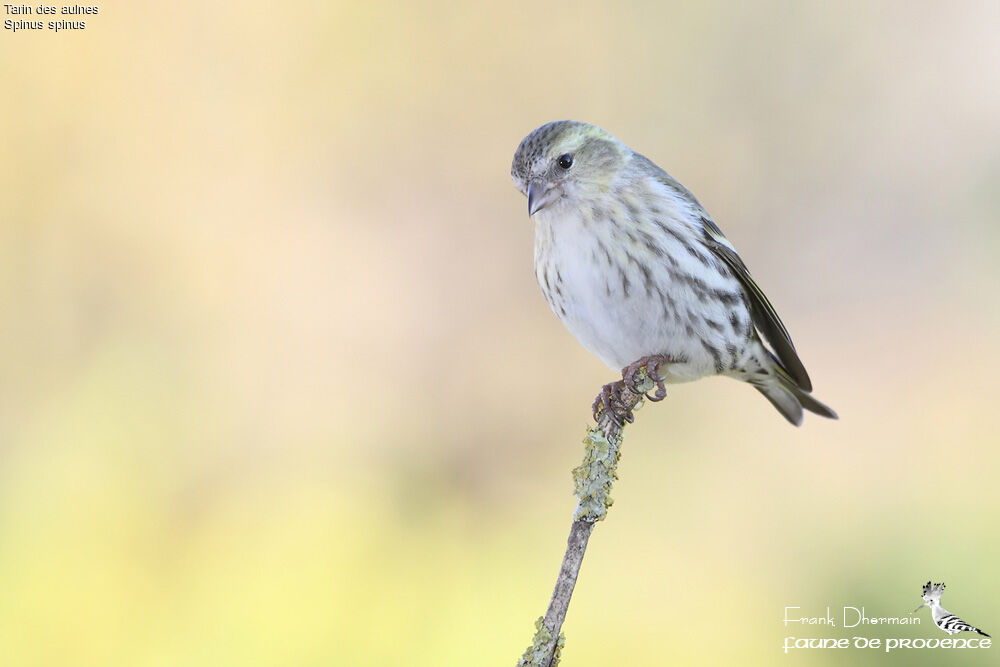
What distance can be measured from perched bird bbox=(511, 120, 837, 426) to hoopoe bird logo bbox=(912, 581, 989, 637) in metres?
1.45

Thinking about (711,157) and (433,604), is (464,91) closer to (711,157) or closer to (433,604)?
(711,157)

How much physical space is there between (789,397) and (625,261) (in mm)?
1210

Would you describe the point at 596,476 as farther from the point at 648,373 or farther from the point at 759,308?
the point at 759,308

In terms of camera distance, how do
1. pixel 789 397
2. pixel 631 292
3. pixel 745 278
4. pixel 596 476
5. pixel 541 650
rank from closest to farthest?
pixel 541 650
pixel 596 476
pixel 631 292
pixel 745 278
pixel 789 397

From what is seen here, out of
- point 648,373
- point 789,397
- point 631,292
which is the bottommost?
point 648,373

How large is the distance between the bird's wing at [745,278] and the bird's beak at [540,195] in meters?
0.43

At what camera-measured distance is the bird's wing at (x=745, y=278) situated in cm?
327

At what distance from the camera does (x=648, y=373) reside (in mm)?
2973

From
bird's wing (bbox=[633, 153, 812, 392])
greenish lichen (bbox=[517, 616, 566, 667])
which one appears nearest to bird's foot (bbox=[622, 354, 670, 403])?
bird's wing (bbox=[633, 153, 812, 392])

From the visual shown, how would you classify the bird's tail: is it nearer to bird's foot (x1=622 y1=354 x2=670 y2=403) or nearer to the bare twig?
bird's foot (x1=622 y1=354 x2=670 y2=403)

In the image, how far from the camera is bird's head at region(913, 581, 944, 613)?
12.5 ft

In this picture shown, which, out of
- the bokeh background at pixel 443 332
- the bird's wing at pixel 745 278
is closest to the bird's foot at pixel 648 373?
the bird's wing at pixel 745 278

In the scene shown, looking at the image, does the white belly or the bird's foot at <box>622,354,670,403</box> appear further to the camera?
the white belly

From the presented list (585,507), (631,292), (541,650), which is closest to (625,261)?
(631,292)
